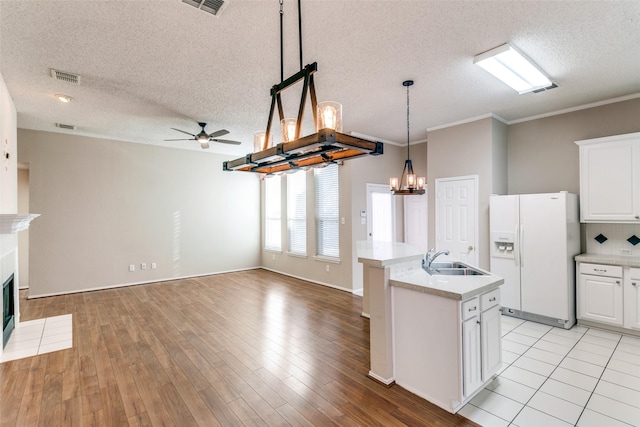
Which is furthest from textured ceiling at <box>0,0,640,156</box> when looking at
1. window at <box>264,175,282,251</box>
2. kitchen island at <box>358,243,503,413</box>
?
window at <box>264,175,282,251</box>

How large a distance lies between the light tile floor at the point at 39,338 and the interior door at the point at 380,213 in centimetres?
486

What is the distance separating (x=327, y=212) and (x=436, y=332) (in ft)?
13.7

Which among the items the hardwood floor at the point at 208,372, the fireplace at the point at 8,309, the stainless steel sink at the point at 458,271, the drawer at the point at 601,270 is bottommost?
the hardwood floor at the point at 208,372

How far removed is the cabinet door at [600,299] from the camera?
3.64 m

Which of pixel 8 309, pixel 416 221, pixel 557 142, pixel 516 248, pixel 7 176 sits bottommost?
pixel 8 309

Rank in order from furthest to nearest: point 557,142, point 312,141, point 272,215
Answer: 1. point 272,215
2. point 557,142
3. point 312,141

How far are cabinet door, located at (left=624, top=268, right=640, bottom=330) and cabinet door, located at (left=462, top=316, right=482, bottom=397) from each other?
8.67 feet

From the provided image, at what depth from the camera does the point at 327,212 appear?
20.7 ft

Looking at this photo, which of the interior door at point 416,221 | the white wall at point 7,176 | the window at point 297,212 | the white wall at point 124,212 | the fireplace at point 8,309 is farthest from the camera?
the window at point 297,212

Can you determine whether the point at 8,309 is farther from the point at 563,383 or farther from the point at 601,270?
the point at 601,270

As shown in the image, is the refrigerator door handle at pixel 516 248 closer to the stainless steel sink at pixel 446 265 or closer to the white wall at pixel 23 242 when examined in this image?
the stainless steel sink at pixel 446 265

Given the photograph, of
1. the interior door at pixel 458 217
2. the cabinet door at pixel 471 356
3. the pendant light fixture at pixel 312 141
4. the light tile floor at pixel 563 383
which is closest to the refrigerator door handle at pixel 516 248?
the interior door at pixel 458 217

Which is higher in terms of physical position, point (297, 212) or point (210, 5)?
point (210, 5)

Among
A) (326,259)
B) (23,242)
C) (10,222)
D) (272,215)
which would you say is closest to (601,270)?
(326,259)
